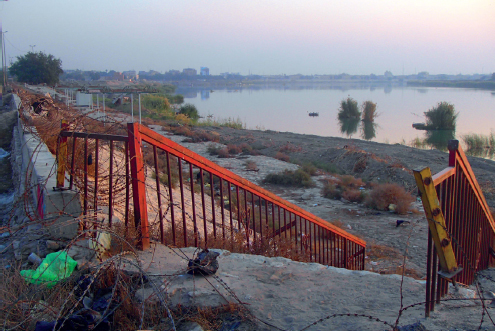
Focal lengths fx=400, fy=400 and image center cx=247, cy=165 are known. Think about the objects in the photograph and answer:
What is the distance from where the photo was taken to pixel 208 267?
3.17m

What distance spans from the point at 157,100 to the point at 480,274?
6050 cm

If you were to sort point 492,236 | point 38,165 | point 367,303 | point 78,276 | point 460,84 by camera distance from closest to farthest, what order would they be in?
point 78,276 < point 367,303 < point 492,236 < point 38,165 < point 460,84

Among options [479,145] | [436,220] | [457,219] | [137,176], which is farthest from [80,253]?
[479,145]

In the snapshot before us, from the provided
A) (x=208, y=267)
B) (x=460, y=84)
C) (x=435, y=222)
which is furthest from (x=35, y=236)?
(x=460, y=84)

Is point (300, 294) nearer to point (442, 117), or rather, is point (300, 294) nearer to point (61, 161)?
point (61, 161)

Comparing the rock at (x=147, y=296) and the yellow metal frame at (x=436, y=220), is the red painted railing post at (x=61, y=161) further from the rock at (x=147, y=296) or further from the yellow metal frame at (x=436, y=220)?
the yellow metal frame at (x=436, y=220)

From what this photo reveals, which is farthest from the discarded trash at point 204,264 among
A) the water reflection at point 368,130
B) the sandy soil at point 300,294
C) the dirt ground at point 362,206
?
the water reflection at point 368,130

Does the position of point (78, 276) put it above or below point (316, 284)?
above

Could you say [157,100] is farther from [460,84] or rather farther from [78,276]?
[460,84]

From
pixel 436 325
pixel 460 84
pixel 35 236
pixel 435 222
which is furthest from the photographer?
pixel 460 84

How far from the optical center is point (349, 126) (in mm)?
48969

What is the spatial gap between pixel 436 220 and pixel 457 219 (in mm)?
771

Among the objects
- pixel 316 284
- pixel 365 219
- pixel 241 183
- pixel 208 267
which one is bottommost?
pixel 365 219

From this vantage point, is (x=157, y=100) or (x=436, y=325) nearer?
(x=436, y=325)
